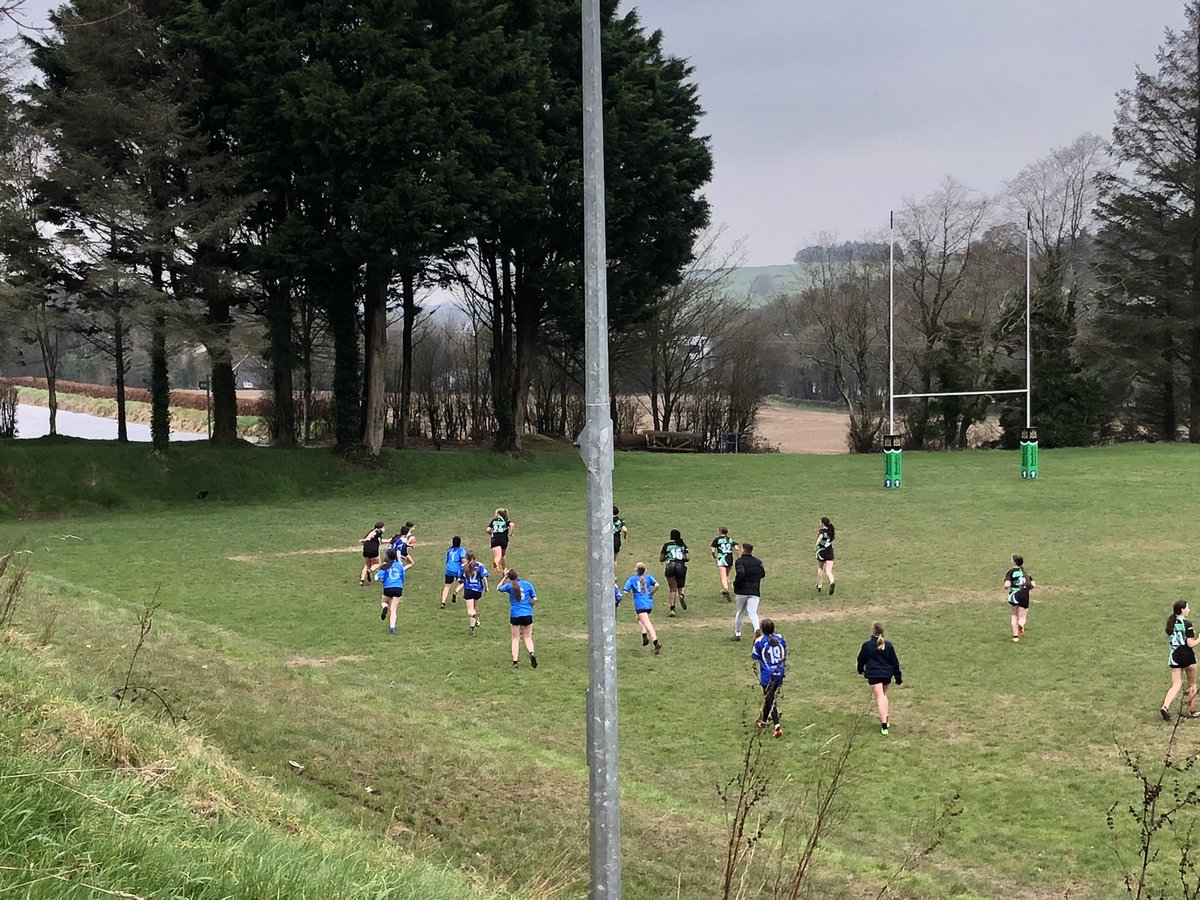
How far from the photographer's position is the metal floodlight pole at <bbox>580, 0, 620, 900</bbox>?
18.9 ft

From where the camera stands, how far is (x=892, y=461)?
37125mm

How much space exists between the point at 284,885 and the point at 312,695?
26.9 ft

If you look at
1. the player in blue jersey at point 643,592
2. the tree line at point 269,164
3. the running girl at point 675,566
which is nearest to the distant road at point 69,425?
the tree line at point 269,164

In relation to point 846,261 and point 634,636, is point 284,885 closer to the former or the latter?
point 634,636

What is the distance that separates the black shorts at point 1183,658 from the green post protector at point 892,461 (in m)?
25.0

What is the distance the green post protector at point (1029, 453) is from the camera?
126 feet

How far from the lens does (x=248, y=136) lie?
33.8 m

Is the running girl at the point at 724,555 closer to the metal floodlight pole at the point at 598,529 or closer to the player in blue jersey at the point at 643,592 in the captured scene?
the player in blue jersey at the point at 643,592

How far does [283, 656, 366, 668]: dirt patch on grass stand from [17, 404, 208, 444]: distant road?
2889 cm

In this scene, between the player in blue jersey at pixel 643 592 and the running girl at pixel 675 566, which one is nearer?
the player in blue jersey at pixel 643 592

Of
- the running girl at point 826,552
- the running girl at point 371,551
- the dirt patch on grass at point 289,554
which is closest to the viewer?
the running girl at point 826,552

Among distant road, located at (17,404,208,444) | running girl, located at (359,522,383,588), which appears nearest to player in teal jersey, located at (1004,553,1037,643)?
running girl, located at (359,522,383,588)

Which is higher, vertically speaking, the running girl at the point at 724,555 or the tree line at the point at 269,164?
the tree line at the point at 269,164

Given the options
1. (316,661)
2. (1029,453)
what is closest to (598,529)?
(316,661)
